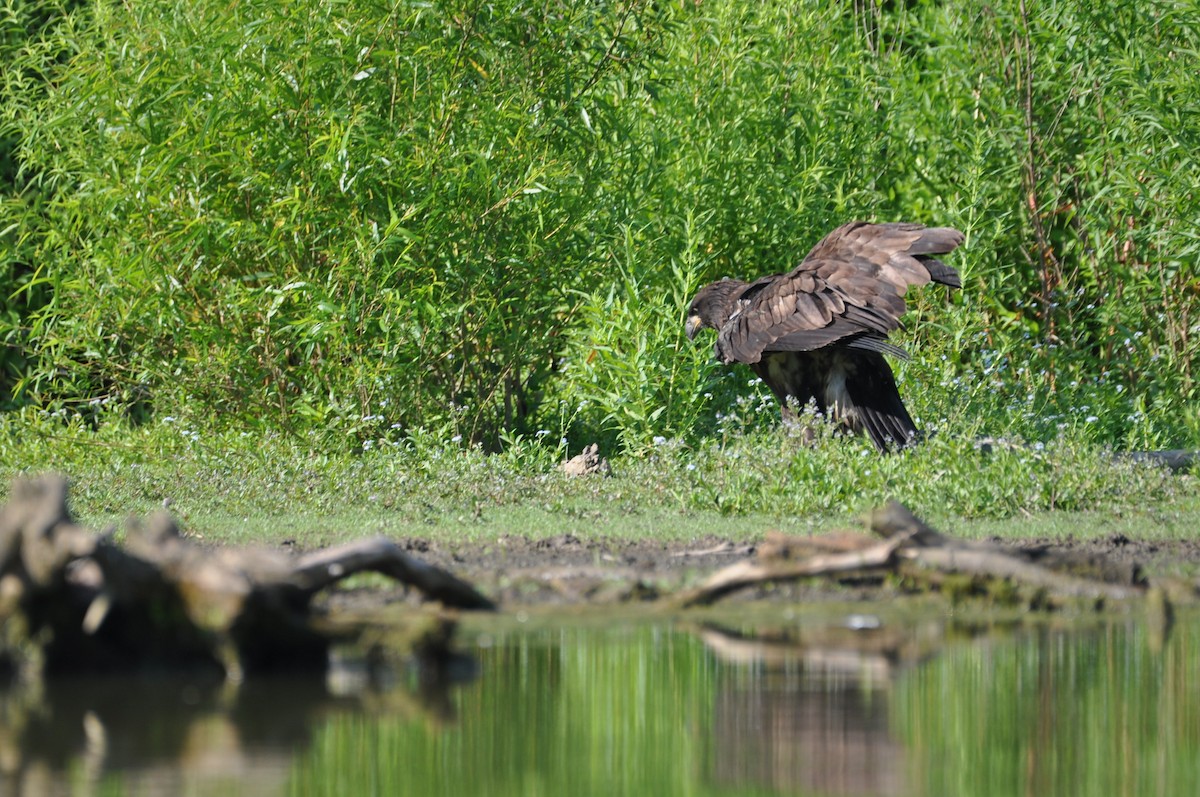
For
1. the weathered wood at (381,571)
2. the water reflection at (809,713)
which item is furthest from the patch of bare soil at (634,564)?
the water reflection at (809,713)

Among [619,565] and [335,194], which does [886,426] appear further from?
[335,194]

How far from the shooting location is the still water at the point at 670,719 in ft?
11.9

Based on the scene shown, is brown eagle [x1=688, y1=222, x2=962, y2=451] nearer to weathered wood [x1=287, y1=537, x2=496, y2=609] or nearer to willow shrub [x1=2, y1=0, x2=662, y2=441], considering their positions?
willow shrub [x1=2, y1=0, x2=662, y2=441]

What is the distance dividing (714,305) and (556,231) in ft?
3.56

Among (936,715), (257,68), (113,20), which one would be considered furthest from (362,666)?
(113,20)

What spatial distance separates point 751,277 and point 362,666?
23.9 feet

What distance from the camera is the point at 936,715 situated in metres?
4.20

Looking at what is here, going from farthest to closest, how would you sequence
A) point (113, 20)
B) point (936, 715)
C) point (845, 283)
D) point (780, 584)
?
1. point (113, 20)
2. point (845, 283)
3. point (780, 584)
4. point (936, 715)

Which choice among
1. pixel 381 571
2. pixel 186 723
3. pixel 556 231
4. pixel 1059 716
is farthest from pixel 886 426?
pixel 186 723

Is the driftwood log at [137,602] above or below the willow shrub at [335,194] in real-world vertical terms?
below

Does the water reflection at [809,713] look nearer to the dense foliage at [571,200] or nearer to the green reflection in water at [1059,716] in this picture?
the green reflection in water at [1059,716]

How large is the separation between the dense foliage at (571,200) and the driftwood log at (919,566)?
125 inches

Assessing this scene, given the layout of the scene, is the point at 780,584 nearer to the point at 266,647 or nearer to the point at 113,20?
the point at 266,647

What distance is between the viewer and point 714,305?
10000mm
